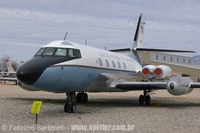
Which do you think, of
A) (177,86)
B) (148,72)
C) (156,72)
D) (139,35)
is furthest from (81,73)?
(139,35)

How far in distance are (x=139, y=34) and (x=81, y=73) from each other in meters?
11.7

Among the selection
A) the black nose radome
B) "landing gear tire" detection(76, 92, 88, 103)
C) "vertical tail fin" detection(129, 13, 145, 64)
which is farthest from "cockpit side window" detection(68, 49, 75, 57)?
"vertical tail fin" detection(129, 13, 145, 64)

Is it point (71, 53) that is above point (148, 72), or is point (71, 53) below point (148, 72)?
above

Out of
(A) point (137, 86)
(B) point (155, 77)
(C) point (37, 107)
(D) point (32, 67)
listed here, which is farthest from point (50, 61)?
(B) point (155, 77)

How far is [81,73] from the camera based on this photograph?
1355 centimetres

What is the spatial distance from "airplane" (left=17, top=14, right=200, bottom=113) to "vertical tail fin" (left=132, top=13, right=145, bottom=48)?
150 inches

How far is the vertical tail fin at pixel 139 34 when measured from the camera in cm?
2389

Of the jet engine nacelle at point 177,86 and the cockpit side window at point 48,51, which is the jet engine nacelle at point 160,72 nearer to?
the jet engine nacelle at point 177,86

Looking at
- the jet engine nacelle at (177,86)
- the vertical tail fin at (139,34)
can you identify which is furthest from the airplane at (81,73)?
the vertical tail fin at (139,34)

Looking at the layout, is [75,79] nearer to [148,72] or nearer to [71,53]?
[71,53]

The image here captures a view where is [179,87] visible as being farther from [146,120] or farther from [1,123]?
[1,123]

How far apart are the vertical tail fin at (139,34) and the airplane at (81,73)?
3.80 metres

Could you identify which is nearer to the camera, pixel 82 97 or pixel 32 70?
pixel 32 70

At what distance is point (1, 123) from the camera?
10367mm
